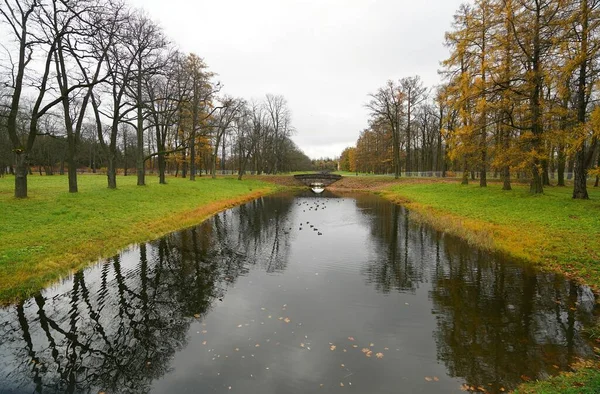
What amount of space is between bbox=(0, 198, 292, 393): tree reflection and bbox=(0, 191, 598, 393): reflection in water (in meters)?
0.03

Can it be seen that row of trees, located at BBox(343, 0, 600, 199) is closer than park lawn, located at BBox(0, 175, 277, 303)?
No

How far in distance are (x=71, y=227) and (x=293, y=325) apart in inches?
421

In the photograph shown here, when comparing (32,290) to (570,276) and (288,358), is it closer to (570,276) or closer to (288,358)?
(288,358)

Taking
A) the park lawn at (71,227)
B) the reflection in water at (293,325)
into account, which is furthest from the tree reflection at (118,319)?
the park lawn at (71,227)

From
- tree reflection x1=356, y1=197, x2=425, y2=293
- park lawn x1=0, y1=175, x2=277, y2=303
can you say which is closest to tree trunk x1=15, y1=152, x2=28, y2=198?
park lawn x1=0, y1=175, x2=277, y2=303

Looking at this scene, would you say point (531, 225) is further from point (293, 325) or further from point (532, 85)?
point (293, 325)

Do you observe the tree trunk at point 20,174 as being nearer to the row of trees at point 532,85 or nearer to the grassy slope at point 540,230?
the grassy slope at point 540,230

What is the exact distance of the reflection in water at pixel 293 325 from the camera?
16.2 ft

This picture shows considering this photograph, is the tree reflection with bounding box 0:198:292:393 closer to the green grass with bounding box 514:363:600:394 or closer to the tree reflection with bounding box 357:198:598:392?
the tree reflection with bounding box 357:198:598:392

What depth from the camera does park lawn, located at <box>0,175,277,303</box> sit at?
8.28m

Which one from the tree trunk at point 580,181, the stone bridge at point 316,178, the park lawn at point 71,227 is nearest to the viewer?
the park lawn at point 71,227

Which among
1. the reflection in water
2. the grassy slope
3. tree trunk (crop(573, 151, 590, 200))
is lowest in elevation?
the reflection in water

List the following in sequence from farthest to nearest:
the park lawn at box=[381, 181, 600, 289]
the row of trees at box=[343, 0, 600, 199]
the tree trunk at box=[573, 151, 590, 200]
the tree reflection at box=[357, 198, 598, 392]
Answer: the tree trunk at box=[573, 151, 590, 200], the row of trees at box=[343, 0, 600, 199], the park lawn at box=[381, 181, 600, 289], the tree reflection at box=[357, 198, 598, 392]

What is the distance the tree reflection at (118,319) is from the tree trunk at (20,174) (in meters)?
9.27
